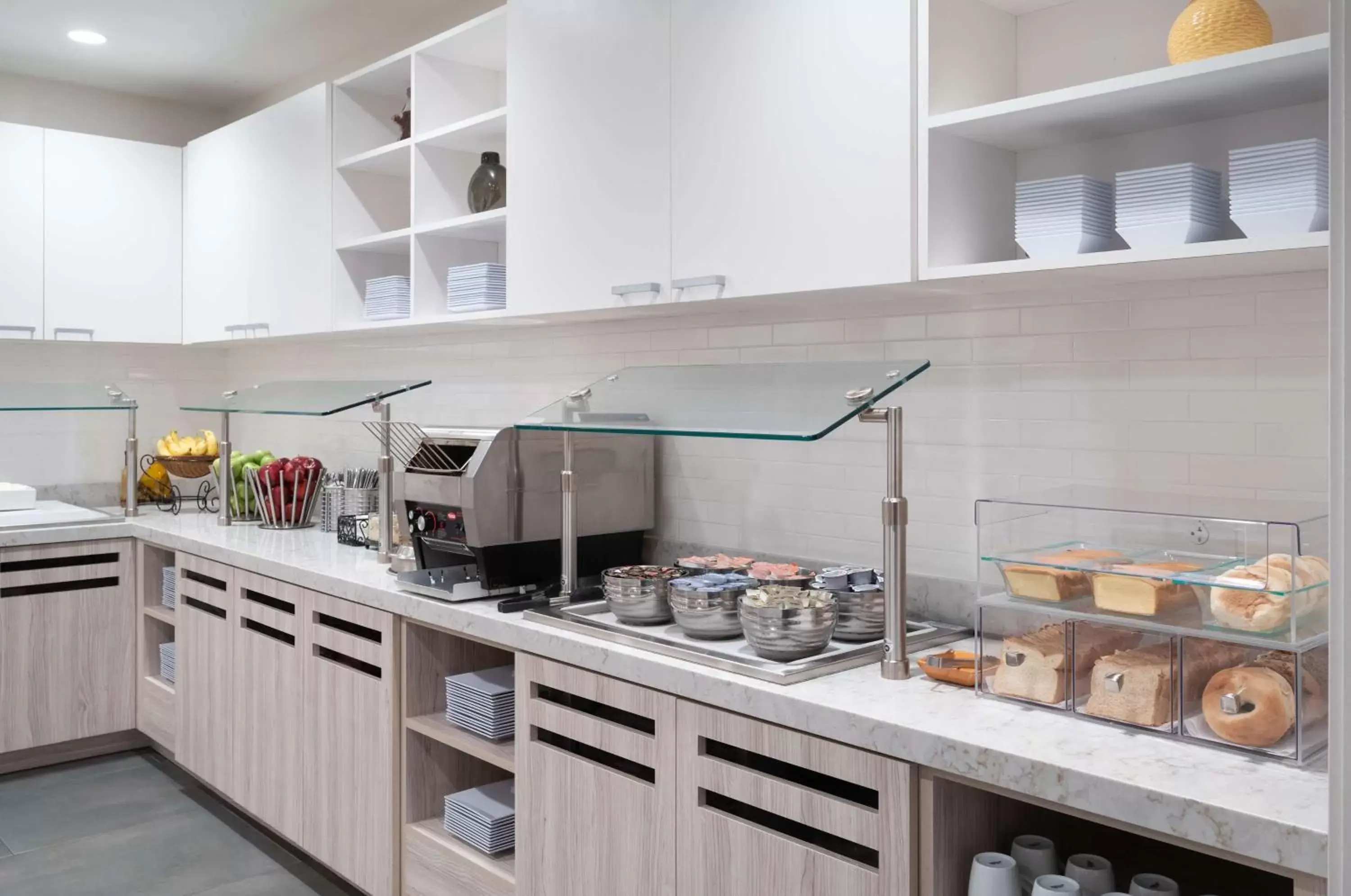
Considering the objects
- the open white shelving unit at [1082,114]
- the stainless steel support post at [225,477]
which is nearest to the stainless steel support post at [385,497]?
the stainless steel support post at [225,477]

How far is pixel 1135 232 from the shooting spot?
1800 millimetres

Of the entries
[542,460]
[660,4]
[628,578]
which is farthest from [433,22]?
[628,578]

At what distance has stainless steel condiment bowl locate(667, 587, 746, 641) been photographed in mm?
2184

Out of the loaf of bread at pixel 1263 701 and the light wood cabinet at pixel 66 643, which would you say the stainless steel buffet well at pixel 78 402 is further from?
the loaf of bread at pixel 1263 701

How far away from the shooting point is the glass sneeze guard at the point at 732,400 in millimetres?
1908

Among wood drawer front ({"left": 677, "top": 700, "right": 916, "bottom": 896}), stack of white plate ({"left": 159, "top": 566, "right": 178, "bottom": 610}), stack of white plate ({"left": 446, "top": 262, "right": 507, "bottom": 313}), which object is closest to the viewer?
wood drawer front ({"left": 677, "top": 700, "right": 916, "bottom": 896})

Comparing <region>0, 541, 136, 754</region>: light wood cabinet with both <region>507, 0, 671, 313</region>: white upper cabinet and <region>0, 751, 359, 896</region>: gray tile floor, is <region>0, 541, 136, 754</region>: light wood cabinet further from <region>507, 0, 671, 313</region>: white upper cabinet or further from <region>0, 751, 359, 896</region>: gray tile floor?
<region>507, 0, 671, 313</region>: white upper cabinet

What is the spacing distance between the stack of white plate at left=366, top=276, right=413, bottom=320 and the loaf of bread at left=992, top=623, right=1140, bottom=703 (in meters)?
2.33

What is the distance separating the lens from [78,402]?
13.7ft

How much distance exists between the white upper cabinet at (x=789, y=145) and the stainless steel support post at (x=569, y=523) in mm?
479

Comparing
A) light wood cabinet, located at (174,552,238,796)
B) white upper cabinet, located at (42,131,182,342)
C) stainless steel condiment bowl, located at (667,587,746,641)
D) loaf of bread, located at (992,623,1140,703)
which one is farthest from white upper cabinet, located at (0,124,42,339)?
loaf of bread, located at (992,623,1140,703)

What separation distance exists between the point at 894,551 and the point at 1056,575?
0.32 meters

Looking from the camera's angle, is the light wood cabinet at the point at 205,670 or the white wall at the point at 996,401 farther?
the light wood cabinet at the point at 205,670

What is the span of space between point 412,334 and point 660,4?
1831mm
